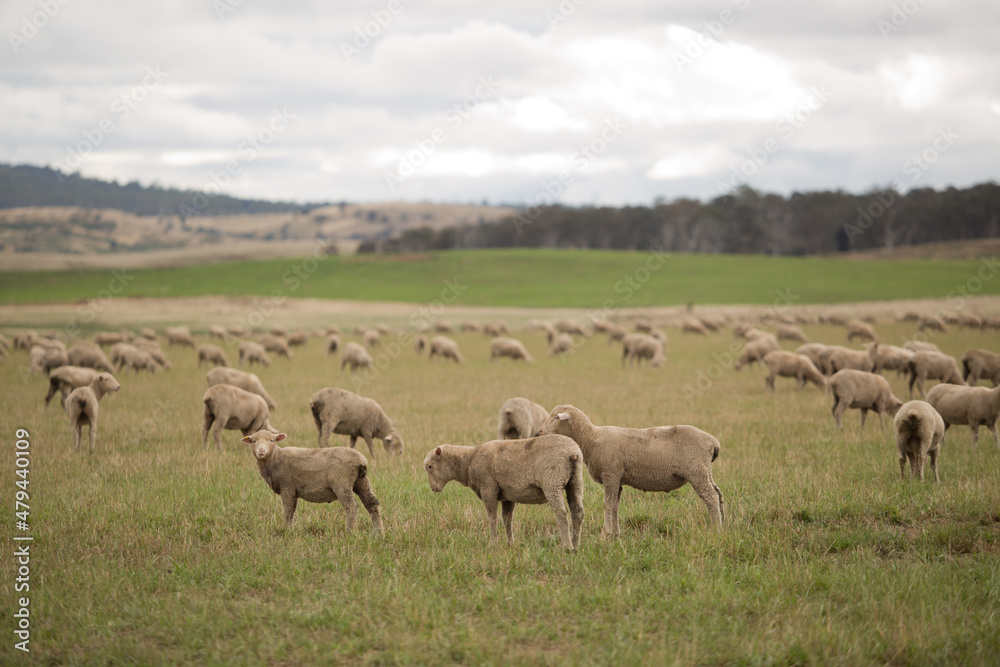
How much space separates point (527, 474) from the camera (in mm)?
8195

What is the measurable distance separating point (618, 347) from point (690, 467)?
121ft

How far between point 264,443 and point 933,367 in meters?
18.2

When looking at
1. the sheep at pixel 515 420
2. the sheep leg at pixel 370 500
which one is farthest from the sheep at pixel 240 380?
the sheep leg at pixel 370 500

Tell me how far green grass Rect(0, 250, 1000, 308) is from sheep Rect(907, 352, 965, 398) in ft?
220

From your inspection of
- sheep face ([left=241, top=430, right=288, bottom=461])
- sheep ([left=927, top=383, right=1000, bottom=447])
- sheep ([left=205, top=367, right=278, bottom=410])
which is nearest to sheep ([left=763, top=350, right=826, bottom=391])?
sheep ([left=927, top=383, right=1000, bottom=447])

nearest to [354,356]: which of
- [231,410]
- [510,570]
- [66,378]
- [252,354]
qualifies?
[252,354]

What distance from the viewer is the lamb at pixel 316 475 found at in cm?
904

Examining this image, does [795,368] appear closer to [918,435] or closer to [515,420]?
[918,435]

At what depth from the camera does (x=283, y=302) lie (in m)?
85.1

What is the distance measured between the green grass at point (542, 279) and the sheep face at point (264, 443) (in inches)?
3094

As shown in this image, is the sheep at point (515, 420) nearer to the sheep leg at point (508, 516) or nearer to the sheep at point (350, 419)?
the sheep at point (350, 419)

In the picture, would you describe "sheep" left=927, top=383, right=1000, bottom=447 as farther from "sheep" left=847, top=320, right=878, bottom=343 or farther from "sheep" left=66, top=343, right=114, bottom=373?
"sheep" left=847, top=320, right=878, bottom=343

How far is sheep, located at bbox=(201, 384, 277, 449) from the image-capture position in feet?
45.8

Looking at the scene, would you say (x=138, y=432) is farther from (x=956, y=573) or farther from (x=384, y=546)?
(x=956, y=573)
